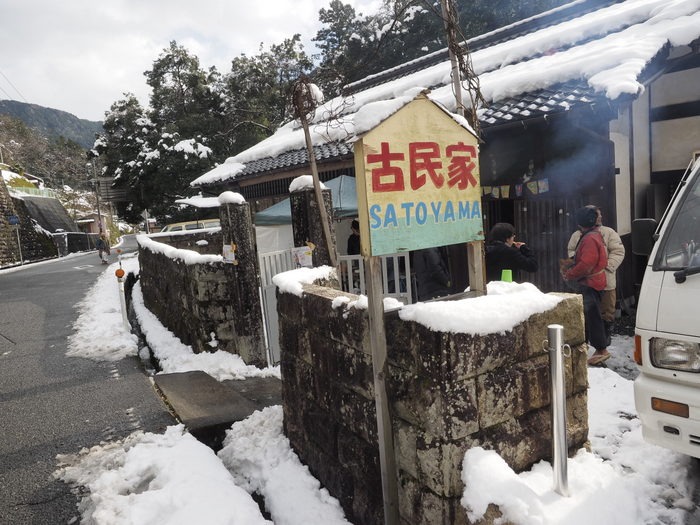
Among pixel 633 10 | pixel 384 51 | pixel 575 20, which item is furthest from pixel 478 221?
pixel 384 51

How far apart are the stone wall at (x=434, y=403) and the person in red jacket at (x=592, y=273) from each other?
268 cm

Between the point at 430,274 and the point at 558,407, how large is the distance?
12.8 feet

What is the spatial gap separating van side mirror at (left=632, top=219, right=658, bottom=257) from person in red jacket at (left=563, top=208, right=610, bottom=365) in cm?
193

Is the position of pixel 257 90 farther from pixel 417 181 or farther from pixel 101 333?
pixel 417 181

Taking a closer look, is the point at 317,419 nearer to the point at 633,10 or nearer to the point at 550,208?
the point at 550,208

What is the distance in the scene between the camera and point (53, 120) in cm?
14938

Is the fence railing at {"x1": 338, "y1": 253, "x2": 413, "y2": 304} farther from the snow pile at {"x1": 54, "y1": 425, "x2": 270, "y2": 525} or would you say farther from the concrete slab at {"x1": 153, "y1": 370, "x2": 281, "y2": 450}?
the snow pile at {"x1": 54, "y1": 425, "x2": 270, "y2": 525}

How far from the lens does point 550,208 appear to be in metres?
7.20

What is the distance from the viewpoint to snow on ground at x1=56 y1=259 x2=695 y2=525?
7.76ft

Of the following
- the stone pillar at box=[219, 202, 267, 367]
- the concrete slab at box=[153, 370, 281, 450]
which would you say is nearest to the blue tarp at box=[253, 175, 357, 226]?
the stone pillar at box=[219, 202, 267, 367]

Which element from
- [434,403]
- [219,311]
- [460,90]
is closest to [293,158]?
[219,311]

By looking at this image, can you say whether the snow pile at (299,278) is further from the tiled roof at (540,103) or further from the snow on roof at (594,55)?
the tiled roof at (540,103)

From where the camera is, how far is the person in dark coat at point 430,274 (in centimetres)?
620

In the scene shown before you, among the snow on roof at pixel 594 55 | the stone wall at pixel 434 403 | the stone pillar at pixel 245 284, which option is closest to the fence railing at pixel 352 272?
the stone pillar at pixel 245 284
